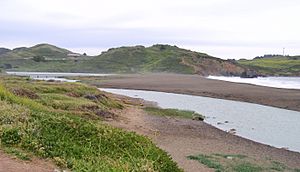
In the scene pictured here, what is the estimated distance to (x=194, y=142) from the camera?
21.1 meters

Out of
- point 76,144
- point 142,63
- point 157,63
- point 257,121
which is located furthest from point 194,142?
point 142,63

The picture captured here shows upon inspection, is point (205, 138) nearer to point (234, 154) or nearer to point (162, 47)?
point (234, 154)

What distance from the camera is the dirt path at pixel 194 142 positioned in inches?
705

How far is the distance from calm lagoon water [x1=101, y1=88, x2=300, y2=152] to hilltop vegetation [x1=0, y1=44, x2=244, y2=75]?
93.8 metres

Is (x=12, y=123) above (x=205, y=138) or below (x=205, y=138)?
above

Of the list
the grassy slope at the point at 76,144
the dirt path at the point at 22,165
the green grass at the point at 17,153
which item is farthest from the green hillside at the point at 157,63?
the dirt path at the point at 22,165

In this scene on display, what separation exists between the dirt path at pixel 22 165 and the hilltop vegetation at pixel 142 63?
5053 inches

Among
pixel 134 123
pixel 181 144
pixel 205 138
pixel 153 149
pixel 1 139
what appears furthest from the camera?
pixel 134 123

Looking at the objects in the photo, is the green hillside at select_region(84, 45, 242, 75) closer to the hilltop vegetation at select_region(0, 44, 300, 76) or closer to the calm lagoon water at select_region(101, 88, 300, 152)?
the hilltop vegetation at select_region(0, 44, 300, 76)

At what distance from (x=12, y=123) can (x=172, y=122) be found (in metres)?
17.5

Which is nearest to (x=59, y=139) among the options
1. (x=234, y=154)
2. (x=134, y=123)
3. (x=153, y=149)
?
(x=153, y=149)

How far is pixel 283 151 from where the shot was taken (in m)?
20.6

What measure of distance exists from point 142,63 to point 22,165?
15457 cm

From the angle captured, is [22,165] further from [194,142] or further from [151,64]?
[151,64]
